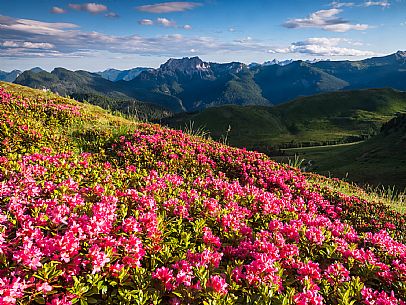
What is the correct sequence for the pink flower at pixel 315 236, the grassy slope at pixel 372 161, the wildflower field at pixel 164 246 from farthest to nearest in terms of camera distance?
1. the grassy slope at pixel 372 161
2. the pink flower at pixel 315 236
3. the wildflower field at pixel 164 246

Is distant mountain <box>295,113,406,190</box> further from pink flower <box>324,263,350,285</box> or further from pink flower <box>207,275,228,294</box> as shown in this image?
pink flower <box>207,275,228,294</box>

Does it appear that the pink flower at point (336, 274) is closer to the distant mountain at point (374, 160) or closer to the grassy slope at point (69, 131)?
the grassy slope at point (69, 131)

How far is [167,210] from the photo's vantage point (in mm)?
7160

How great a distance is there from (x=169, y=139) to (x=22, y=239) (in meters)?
9.67

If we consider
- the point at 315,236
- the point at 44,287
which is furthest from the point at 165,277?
the point at 315,236

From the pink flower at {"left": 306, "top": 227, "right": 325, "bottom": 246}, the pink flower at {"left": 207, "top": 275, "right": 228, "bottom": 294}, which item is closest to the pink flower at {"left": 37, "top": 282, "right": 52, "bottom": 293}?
the pink flower at {"left": 207, "top": 275, "right": 228, "bottom": 294}

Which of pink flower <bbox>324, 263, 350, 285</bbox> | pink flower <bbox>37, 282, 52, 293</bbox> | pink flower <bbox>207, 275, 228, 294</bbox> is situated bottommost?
pink flower <bbox>324, 263, 350, 285</bbox>

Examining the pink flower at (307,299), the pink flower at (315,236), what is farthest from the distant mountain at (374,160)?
the pink flower at (307,299)

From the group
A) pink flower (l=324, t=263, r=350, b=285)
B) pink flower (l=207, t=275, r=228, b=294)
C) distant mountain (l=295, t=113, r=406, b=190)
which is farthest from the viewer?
distant mountain (l=295, t=113, r=406, b=190)

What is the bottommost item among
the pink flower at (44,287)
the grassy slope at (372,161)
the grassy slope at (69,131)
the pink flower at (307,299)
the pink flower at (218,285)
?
the grassy slope at (372,161)

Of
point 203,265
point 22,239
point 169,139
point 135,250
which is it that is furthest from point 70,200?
point 169,139

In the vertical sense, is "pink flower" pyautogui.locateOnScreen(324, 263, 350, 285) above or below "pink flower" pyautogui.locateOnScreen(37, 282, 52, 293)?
below

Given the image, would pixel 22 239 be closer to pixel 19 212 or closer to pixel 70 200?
pixel 19 212

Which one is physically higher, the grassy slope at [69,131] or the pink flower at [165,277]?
the grassy slope at [69,131]
